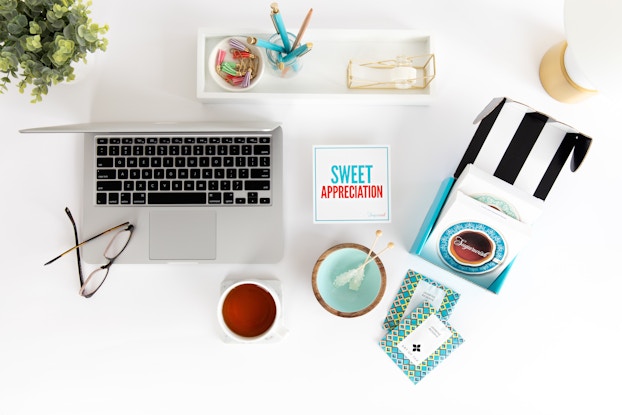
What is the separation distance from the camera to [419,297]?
0.90m

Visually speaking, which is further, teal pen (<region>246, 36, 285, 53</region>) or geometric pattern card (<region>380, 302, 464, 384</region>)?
geometric pattern card (<region>380, 302, 464, 384</region>)

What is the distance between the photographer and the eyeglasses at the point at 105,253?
2.87 feet

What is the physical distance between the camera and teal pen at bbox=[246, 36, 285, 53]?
2.41ft

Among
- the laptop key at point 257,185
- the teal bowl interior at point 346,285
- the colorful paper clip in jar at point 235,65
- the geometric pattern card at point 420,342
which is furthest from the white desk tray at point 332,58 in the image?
the geometric pattern card at point 420,342

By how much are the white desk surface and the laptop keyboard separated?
0.20ft

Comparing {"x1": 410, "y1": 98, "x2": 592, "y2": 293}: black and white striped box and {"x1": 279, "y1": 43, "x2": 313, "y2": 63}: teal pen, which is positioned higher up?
{"x1": 279, "y1": 43, "x2": 313, "y2": 63}: teal pen

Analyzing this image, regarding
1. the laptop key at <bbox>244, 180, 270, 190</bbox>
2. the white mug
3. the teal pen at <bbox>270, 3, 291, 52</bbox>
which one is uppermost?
the teal pen at <bbox>270, 3, 291, 52</bbox>

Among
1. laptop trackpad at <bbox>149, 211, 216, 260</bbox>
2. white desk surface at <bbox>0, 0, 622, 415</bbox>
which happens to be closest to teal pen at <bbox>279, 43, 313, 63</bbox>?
white desk surface at <bbox>0, 0, 622, 415</bbox>

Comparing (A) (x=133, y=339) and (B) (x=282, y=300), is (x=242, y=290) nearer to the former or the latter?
(B) (x=282, y=300)

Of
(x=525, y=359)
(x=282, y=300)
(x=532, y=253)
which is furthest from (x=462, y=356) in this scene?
(x=282, y=300)

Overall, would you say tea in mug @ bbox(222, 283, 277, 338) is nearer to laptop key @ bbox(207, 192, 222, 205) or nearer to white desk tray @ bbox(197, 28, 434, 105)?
laptop key @ bbox(207, 192, 222, 205)

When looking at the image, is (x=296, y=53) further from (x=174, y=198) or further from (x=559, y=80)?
(x=559, y=80)

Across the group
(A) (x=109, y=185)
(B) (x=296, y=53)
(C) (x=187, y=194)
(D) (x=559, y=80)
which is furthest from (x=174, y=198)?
(D) (x=559, y=80)

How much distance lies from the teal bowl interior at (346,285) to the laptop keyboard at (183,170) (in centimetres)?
17
